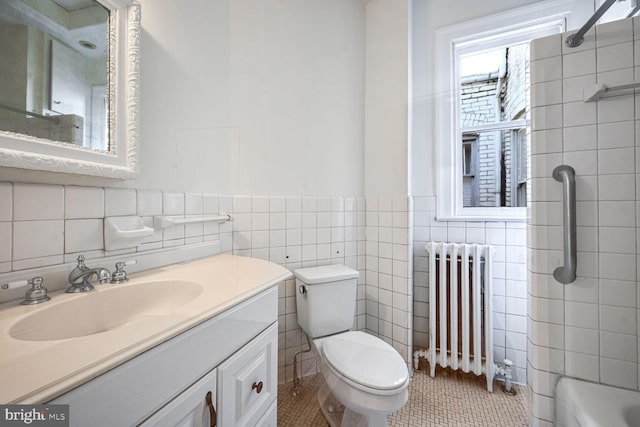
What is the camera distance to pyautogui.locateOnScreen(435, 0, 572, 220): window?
173cm

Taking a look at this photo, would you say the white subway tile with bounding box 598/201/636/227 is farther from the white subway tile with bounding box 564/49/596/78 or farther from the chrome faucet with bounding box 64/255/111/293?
the chrome faucet with bounding box 64/255/111/293

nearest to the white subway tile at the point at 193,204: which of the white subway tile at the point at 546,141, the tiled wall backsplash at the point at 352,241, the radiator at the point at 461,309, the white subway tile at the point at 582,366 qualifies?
the tiled wall backsplash at the point at 352,241

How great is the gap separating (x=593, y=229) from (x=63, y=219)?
1.90 meters

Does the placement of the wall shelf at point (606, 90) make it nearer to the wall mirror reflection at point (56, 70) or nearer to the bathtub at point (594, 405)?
the bathtub at point (594, 405)

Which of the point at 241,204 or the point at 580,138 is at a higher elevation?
the point at 580,138

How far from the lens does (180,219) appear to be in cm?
113

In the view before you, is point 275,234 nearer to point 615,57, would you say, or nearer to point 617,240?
point 617,240

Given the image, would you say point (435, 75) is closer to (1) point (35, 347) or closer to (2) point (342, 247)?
(2) point (342, 247)

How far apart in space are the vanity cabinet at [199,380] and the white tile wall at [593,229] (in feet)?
3.73

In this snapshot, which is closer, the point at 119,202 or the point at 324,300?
the point at 119,202

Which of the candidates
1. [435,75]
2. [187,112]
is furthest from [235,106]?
[435,75]

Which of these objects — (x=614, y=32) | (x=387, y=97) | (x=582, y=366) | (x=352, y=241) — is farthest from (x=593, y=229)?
(x=387, y=97)

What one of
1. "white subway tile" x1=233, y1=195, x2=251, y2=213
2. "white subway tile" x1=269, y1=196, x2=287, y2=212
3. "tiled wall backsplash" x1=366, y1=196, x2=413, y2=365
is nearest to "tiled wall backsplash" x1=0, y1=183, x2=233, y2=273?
"white subway tile" x1=233, y1=195, x2=251, y2=213

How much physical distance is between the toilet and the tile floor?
0.12 meters
